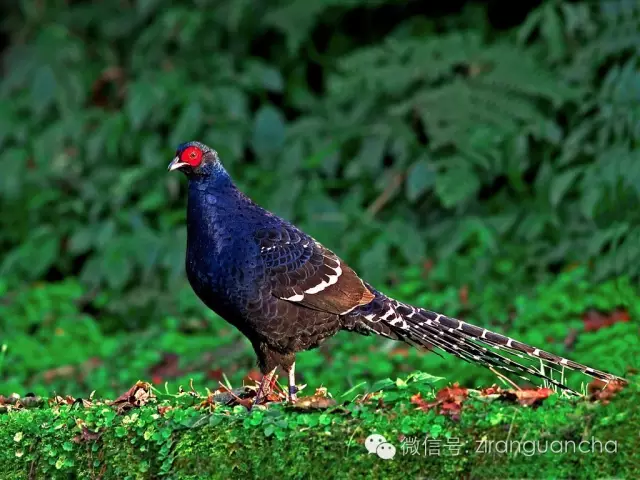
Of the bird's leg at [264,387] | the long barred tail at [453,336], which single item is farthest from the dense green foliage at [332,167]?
the bird's leg at [264,387]

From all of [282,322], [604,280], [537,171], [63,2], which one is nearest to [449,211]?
[537,171]

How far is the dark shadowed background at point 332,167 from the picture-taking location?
7543mm

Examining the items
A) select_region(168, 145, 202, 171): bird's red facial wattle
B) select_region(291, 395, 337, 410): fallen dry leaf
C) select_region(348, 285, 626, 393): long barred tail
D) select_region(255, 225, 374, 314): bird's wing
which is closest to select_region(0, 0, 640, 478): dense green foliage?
select_region(348, 285, 626, 393): long barred tail

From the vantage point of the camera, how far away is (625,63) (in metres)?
8.30

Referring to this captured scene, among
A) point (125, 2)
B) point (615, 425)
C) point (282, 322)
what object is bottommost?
point (615, 425)

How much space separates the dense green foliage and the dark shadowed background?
2 cm

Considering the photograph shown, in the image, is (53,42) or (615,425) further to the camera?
(53,42)

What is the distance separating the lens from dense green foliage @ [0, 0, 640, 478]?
Answer: 297 inches

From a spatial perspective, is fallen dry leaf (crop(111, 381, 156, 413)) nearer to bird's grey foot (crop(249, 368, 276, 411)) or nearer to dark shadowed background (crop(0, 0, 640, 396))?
bird's grey foot (crop(249, 368, 276, 411))

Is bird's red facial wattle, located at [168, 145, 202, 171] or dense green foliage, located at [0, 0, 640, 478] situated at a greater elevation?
dense green foliage, located at [0, 0, 640, 478]

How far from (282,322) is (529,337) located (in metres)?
2.80

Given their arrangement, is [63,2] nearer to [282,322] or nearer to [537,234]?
[537,234]

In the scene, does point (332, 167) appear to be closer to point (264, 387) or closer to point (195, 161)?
point (195, 161)

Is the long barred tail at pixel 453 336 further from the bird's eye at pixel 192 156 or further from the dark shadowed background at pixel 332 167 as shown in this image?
the dark shadowed background at pixel 332 167
